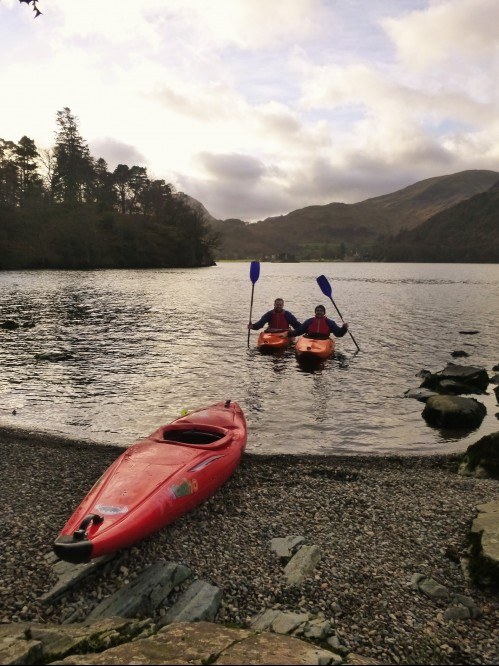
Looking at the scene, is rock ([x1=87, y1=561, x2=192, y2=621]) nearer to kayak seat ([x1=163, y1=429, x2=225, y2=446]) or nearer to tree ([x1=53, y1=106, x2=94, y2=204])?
kayak seat ([x1=163, y1=429, x2=225, y2=446])

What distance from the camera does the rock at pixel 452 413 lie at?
42.5ft

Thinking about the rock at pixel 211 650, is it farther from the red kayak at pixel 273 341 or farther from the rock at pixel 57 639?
the red kayak at pixel 273 341

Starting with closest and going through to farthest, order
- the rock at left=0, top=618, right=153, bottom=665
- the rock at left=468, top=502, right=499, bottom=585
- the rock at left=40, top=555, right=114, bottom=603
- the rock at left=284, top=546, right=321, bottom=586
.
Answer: the rock at left=0, top=618, right=153, bottom=665 < the rock at left=40, top=555, right=114, bottom=603 < the rock at left=468, top=502, right=499, bottom=585 < the rock at left=284, top=546, right=321, bottom=586

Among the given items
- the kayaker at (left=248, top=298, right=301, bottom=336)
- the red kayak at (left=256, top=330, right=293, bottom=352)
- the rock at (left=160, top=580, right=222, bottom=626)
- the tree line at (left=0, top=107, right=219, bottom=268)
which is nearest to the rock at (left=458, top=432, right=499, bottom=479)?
the rock at (left=160, top=580, right=222, bottom=626)

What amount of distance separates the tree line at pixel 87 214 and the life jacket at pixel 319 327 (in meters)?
77.8

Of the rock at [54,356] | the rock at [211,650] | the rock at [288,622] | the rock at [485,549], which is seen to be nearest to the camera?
the rock at [211,650]

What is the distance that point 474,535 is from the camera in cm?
620

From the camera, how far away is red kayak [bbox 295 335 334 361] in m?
20.1

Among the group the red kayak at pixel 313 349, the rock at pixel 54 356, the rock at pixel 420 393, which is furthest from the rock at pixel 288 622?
the rock at pixel 54 356

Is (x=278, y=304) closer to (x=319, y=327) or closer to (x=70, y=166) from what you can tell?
(x=319, y=327)

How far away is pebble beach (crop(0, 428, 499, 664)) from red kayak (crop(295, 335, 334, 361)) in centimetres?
1044

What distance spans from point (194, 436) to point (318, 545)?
369 cm

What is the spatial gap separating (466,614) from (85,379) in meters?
14.9

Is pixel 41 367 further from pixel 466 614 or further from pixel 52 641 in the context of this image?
pixel 466 614
